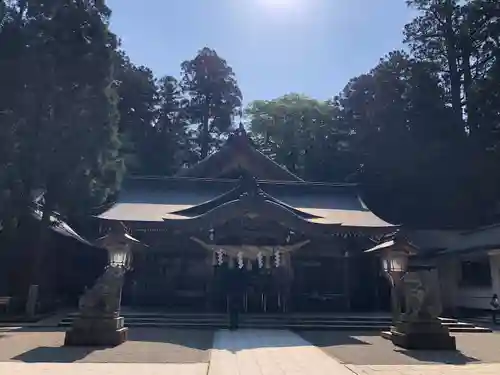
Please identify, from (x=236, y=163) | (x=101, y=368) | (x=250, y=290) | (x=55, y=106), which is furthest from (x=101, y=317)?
(x=236, y=163)

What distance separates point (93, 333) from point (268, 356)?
360cm

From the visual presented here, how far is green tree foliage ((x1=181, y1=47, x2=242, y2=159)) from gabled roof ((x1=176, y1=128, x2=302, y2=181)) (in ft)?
62.3

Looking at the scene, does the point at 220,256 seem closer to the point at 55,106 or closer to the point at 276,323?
the point at 276,323

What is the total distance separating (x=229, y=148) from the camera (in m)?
24.1

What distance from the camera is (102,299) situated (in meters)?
10.2

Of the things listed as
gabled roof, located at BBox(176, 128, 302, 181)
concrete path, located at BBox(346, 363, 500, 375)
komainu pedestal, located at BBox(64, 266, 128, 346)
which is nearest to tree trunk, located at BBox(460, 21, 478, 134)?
gabled roof, located at BBox(176, 128, 302, 181)

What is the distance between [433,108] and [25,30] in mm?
20917

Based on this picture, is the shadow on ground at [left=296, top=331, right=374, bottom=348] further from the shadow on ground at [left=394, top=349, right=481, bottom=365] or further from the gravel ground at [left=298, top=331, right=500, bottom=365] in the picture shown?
the shadow on ground at [left=394, top=349, right=481, bottom=365]

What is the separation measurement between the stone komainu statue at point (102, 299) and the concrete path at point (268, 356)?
7.77 feet

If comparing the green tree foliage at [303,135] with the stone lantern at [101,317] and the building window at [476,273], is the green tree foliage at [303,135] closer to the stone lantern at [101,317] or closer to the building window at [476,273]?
the building window at [476,273]

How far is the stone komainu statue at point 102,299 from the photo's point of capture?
1012 cm

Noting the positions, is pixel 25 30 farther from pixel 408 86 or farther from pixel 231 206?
pixel 408 86

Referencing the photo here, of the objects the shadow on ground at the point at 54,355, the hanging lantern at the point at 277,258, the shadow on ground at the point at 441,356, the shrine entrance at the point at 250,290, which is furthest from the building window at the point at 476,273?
the shadow on ground at the point at 54,355

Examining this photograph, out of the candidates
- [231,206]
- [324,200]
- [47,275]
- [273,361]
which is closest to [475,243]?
[324,200]
